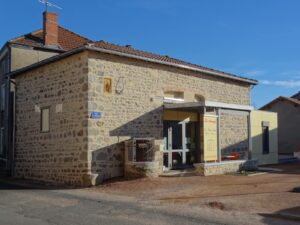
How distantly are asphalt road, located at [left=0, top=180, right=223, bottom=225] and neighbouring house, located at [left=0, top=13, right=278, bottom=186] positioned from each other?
2674 mm

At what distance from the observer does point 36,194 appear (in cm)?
1236

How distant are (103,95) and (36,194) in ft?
13.7

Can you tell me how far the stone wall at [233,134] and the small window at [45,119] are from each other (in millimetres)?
8279

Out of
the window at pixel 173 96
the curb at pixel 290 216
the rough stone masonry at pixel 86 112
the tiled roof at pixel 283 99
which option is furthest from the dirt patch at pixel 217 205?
the tiled roof at pixel 283 99

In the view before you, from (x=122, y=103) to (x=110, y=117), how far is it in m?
0.80

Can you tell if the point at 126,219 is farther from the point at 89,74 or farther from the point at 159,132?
the point at 159,132

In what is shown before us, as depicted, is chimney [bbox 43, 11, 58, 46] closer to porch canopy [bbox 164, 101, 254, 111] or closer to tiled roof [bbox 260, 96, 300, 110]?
porch canopy [bbox 164, 101, 254, 111]

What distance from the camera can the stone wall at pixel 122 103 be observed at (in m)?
14.5

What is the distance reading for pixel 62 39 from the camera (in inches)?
886

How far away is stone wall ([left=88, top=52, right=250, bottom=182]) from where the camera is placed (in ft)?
47.4

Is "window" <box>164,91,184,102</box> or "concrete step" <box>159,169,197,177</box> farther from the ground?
"window" <box>164,91,184,102</box>

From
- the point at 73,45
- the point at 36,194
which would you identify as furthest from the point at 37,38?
the point at 36,194

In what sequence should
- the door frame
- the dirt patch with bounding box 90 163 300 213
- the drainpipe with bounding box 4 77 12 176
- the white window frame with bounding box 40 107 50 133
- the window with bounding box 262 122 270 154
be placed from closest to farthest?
the dirt patch with bounding box 90 163 300 213
the white window frame with bounding box 40 107 50 133
the door frame
the drainpipe with bounding box 4 77 12 176
the window with bounding box 262 122 270 154

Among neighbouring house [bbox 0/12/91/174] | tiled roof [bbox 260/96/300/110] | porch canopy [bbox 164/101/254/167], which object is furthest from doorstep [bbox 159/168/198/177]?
tiled roof [bbox 260/96/300/110]
